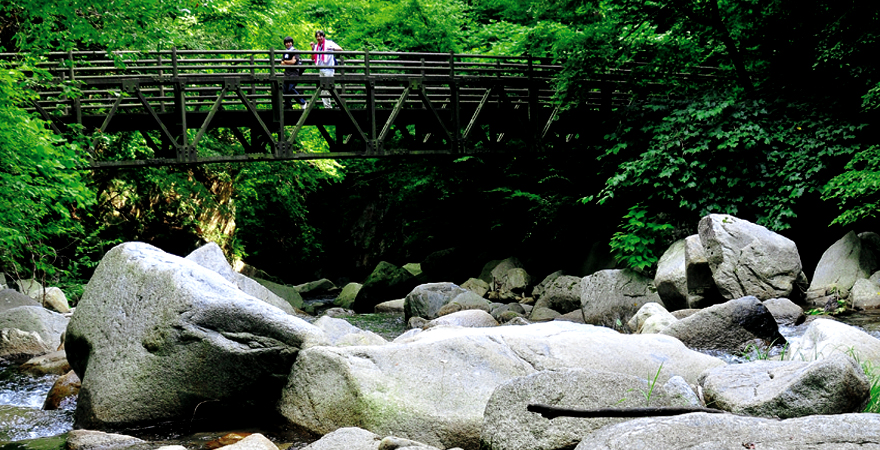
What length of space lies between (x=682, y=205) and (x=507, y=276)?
207 inches

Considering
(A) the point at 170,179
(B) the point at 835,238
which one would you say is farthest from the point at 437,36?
(B) the point at 835,238

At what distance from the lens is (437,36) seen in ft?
76.8

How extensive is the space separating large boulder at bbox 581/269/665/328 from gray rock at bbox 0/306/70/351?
27.5 ft

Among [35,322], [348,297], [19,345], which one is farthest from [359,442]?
[348,297]

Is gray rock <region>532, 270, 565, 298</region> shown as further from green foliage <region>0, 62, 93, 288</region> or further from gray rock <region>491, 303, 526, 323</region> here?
green foliage <region>0, 62, 93, 288</region>

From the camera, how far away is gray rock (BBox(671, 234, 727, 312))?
41.5 ft

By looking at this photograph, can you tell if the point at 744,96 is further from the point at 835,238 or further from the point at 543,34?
the point at 543,34

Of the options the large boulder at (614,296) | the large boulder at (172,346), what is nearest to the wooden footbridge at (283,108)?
the large boulder at (614,296)

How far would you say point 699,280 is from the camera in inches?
505

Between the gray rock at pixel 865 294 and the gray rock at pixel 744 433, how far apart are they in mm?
9752

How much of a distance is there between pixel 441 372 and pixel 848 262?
389 inches

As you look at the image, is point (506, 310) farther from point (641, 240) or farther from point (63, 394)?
point (63, 394)

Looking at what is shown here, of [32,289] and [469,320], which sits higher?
[469,320]

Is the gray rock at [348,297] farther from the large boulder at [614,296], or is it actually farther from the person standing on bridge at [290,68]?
the large boulder at [614,296]
